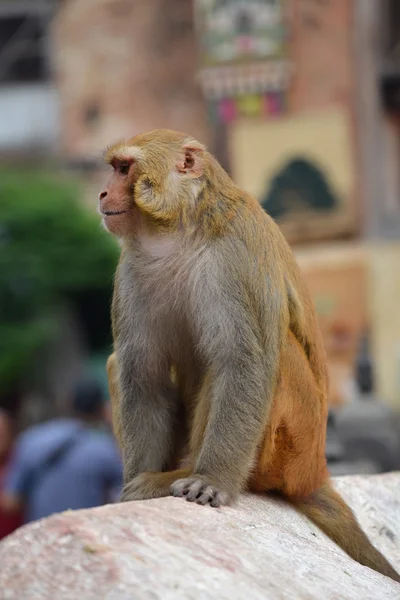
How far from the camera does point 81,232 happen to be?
803 inches

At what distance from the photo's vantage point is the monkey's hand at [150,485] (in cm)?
444

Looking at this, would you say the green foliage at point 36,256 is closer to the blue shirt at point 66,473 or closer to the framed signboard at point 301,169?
the framed signboard at point 301,169

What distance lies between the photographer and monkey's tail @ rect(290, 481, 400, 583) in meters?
4.64

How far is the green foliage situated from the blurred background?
2 centimetres

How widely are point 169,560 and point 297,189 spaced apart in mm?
17418

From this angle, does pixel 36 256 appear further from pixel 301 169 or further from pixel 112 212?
pixel 112 212

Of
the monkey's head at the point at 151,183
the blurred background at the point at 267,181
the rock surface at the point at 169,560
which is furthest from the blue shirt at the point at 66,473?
the blurred background at the point at 267,181

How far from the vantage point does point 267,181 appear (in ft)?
66.4

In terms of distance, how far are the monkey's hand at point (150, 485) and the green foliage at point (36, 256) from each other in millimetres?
15412

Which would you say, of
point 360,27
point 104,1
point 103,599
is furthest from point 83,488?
point 104,1

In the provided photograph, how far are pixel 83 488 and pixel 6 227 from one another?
542 inches

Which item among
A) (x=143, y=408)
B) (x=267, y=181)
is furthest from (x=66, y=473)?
(x=267, y=181)

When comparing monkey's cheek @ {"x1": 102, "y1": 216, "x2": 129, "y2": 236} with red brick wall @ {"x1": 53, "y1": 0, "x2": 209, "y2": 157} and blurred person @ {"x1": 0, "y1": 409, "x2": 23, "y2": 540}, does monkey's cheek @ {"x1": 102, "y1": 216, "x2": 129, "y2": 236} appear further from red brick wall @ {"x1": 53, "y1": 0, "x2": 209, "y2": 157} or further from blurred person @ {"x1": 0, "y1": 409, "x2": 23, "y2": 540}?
red brick wall @ {"x1": 53, "y1": 0, "x2": 209, "y2": 157}

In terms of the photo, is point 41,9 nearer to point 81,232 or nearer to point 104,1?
point 104,1
